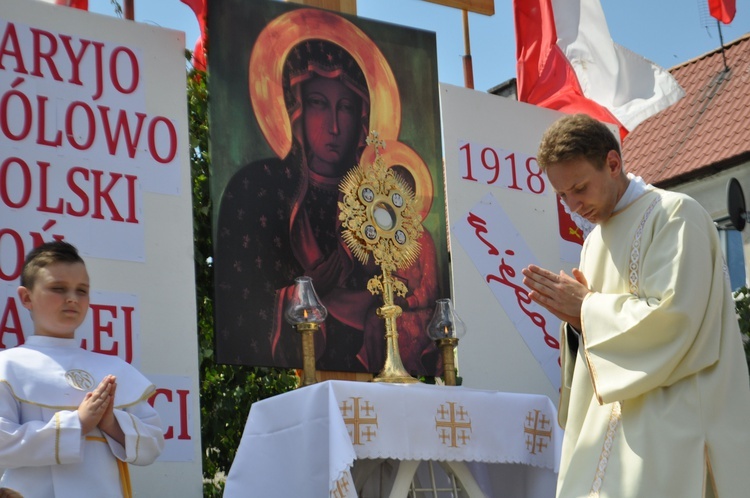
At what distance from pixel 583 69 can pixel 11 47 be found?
379 cm

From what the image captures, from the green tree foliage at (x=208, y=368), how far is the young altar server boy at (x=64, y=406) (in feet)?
5.35

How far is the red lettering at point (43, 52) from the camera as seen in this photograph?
5.67 m

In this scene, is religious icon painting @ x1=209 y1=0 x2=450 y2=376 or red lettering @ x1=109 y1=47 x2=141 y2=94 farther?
religious icon painting @ x1=209 y1=0 x2=450 y2=376

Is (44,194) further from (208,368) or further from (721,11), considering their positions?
(721,11)

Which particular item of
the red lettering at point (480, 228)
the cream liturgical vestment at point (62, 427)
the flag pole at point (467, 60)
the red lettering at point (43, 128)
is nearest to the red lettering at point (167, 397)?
the cream liturgical vestment at point (62, 427)

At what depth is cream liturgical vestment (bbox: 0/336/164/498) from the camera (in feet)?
14.4

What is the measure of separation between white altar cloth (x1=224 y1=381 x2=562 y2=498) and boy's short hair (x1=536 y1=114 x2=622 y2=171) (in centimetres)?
119

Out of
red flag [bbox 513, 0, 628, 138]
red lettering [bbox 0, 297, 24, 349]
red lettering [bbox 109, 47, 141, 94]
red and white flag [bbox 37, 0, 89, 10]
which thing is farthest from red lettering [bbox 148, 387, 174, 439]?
red flag [bbox 513, 0, 628, 138]

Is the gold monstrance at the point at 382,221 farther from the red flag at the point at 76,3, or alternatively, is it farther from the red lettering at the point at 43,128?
the red flag at the point at 76,3

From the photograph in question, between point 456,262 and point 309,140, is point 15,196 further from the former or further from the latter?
point 456,262

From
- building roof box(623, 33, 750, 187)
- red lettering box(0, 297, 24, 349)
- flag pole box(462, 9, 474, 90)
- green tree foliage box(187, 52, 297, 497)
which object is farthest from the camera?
building roof box(623, 33, 750, 187)

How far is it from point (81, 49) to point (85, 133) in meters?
0.41

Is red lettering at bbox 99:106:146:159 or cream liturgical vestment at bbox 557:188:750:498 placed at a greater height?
red lettering at bbox 99:106:146:159

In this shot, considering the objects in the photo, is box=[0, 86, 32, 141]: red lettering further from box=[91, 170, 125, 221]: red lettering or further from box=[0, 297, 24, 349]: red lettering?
box=[0, 297, 24, 349]: red lettering
